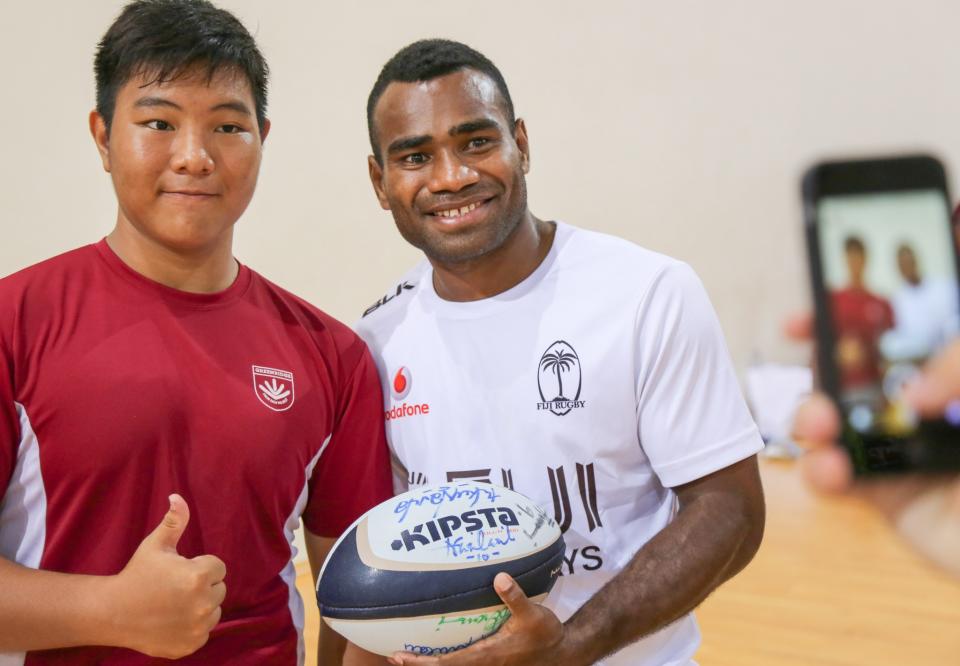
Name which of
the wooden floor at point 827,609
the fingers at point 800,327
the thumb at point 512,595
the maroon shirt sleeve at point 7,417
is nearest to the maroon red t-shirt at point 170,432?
the maroon shirt sleeve at point 7,417

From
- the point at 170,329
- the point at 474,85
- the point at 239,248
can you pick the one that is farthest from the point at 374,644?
the point at 239,248

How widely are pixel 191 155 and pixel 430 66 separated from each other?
0.49 meters

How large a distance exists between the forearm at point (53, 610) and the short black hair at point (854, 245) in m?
1.07

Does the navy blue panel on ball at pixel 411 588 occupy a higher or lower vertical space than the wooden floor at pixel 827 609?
higher

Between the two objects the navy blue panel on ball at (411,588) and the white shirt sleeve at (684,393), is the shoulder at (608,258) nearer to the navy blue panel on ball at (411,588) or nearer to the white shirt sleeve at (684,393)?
the white shirt sleeve at (684,393)

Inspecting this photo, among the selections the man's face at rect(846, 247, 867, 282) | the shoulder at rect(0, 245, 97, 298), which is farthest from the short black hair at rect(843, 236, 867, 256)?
the shoulder at rect(0, 245, 97, 298)

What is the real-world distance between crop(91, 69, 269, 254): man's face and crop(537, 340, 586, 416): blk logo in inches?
23.6

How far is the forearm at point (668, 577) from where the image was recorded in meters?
1.45

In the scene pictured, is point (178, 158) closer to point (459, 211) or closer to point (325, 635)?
point (459, 211)

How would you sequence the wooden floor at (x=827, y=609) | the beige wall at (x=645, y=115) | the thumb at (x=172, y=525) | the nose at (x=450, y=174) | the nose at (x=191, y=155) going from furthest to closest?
the beige wall at (x=645, y=115)
the wooden floor at (x=827, y=609)
the nose at (x=450, y=174)
the nose at (x=191, y=155)
the thumb at (x=172, y=525)

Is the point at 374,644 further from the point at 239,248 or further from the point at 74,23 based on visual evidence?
the point at 239,248

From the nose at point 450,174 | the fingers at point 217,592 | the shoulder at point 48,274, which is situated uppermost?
the nose at point 450,174

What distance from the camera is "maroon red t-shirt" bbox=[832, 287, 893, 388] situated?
2.36ft

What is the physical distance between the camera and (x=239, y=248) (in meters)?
4.95
